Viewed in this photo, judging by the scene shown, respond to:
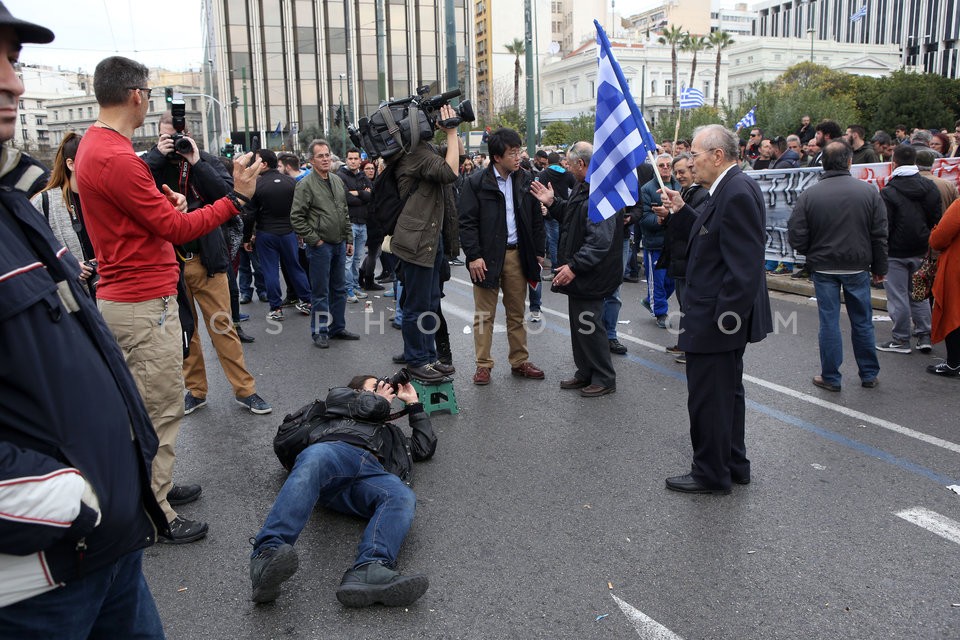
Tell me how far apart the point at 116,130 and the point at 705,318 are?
329 centimetres

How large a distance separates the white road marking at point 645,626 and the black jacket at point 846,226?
13.9 ft

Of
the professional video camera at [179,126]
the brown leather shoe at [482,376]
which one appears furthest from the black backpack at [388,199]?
the professional video camera at [179,126]

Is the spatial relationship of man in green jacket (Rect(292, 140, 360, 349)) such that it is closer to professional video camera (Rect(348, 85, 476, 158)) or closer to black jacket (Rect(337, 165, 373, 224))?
black jacket (Rect(337, 165, 373, 224))

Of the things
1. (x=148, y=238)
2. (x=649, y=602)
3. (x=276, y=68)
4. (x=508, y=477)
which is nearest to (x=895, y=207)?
(x=508, y=477)

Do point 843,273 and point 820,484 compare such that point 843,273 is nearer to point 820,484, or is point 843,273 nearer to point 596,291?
point 596,291

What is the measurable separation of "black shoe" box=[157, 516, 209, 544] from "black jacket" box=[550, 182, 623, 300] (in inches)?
136

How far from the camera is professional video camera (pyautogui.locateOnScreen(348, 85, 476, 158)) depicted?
5852 mm

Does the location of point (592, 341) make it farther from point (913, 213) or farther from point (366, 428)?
point (913, 213)

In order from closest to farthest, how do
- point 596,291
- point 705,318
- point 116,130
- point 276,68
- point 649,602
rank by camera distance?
point 649,602 → point 116,130 → point 705,318 → point 596,291 → point 276,68

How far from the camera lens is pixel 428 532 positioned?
13.1 ft

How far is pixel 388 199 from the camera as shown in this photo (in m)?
6.34

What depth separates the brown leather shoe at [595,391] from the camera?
625 centimetres

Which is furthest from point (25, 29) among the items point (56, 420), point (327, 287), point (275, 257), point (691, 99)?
point (691, 99)

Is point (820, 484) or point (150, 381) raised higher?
point (150, 381)
